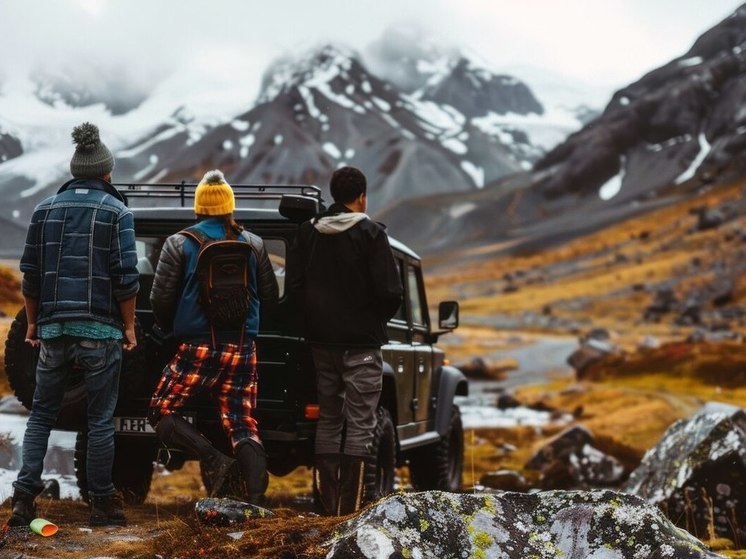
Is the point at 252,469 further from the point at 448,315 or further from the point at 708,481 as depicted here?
the point at 708,481

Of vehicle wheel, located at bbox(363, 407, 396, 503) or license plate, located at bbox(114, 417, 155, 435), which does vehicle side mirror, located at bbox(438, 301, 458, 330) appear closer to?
vehicle wheel, located at bbox(363, 407, 396, 503)

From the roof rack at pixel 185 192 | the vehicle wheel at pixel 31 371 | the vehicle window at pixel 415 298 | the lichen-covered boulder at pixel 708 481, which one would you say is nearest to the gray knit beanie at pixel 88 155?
the vehicle wheel at pixel 31 371

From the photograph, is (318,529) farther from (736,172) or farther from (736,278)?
(736,172)

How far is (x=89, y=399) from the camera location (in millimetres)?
6430

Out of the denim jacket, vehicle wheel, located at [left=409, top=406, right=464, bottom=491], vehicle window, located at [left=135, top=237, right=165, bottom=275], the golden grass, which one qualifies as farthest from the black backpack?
the golden grass

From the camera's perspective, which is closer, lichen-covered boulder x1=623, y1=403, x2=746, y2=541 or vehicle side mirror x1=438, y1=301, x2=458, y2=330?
lichen-covered boulder x1=623, y1=403, x2=746, y2=541

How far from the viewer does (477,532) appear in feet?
13.3

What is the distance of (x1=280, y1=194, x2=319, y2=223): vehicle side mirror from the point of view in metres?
7.54

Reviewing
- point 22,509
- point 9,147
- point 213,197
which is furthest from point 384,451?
point 9,147

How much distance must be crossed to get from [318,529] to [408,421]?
5033mm

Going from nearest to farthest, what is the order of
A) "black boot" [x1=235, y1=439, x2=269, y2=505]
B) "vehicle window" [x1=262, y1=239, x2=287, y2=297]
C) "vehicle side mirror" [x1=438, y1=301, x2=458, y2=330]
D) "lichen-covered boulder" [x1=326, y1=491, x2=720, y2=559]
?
"lichen-covered boulder" [x1=326, y1=491, x2=720, y2=559], "black boot" [x1=235, y1=439, x2=269, y2=505], "vehicle window" [x1=262, y1=239, x2=287, y2=297], "vehicle side mirror" [x1=438, y1=301, x2=458, y2=330]

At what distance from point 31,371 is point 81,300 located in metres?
1.13

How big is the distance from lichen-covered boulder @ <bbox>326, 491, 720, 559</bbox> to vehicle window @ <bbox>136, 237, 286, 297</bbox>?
13.5ft

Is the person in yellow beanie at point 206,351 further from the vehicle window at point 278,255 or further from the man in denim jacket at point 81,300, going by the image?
the vehicle window at point 278,255
